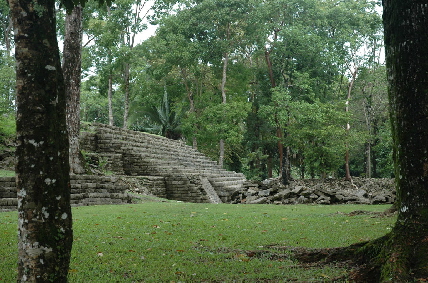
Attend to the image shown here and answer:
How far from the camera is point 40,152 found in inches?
114

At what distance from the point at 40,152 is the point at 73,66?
1131 centimetres

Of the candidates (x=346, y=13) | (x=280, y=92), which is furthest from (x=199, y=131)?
(x=346, y=13)

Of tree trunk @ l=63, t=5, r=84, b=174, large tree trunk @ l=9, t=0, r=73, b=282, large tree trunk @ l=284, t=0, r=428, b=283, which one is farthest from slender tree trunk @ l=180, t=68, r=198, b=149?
large tree trunk @ l=9, t=0, r=73, b=282

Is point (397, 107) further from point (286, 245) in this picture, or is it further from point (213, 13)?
point (213, 13)

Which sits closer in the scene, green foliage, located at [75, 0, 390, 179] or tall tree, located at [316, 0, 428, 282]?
tall tree, located at [316, 0, 428, 282]

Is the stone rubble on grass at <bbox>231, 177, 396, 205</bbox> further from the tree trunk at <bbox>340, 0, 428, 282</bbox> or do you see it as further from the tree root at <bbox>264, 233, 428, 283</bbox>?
the tree trunk at <bbox>340, 0, 428, 282</bbox>

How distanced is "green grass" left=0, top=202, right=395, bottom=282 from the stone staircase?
9.33 m

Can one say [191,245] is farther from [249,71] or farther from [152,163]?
[249,71]

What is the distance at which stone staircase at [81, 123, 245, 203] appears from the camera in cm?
1853

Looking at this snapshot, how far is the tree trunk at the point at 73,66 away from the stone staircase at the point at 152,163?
4480 mm

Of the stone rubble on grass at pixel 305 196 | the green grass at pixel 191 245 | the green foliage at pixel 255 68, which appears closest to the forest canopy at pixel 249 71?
the green foliage at pixel 255 68

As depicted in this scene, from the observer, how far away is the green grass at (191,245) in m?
4.08

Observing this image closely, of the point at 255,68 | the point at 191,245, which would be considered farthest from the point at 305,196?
the point at 255,68

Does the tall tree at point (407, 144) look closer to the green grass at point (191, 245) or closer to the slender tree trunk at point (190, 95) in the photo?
the green grass at point (191, 245)
